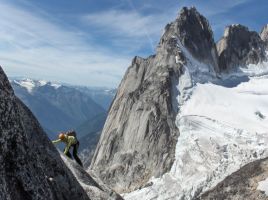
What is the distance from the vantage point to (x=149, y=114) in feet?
282

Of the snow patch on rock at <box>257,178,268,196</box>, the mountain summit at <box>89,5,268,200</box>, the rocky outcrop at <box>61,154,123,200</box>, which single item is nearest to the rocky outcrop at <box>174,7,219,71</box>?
the mountain summit at <box>89,5,268,200</box>

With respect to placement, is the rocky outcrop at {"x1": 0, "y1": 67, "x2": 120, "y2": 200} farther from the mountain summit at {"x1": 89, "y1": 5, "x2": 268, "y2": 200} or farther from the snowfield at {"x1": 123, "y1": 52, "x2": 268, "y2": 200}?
the snowfield at {"x1": 123, "y1": 52, "x2": 268, "y2": 200}

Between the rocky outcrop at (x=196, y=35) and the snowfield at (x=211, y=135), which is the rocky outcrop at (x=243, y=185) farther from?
the rocky outcrop at (x=196, y=35)

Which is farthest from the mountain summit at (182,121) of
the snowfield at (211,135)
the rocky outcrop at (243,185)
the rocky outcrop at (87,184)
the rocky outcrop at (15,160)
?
the rocky outcrop at (15,160)

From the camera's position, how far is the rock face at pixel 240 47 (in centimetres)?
12469

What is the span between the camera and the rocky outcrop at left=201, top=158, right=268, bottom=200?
51.5 m

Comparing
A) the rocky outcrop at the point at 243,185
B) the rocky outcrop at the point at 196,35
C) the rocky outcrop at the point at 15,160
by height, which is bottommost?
the rocky outcrop at the point at 243,185

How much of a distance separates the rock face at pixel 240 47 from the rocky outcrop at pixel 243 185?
204 feet

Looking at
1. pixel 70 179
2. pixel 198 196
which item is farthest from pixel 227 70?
pixel 70 179

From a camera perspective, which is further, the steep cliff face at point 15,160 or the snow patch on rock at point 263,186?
the snow patch on rock at point 263,186

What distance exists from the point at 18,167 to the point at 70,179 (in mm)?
5562

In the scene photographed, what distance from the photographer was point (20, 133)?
9508mm

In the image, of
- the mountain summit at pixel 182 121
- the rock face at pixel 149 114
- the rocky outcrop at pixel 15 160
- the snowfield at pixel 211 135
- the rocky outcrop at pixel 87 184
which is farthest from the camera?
the rock face at pixel 149 114

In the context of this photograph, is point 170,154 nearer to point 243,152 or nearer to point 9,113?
point 243,152
